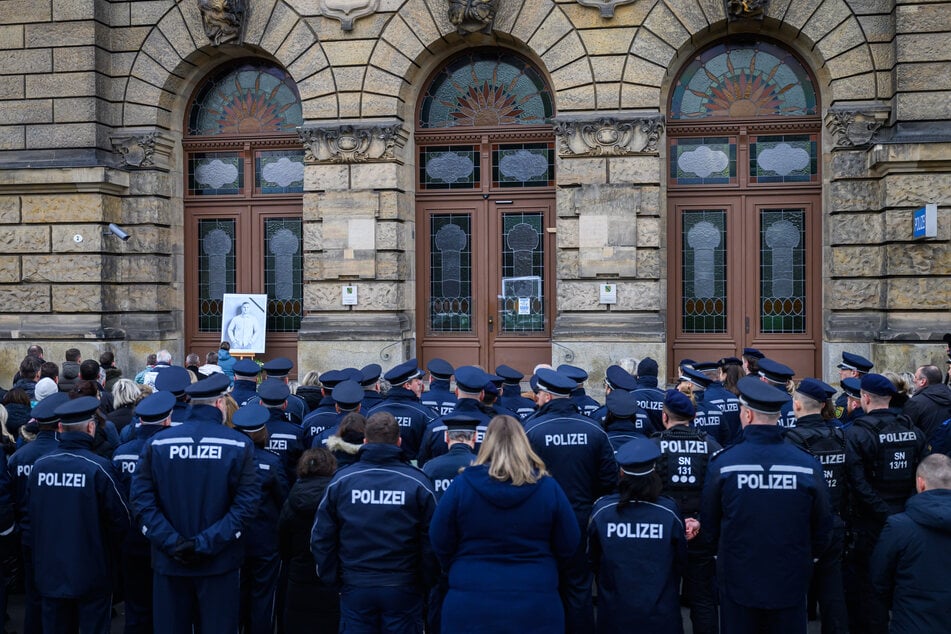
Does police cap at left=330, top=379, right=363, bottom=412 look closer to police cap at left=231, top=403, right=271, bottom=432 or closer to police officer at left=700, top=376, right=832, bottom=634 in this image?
police cap at left=231, top=403, right=271, bottom=432

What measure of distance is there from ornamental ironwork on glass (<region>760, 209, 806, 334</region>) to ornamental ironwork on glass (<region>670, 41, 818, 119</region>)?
6.07 feet

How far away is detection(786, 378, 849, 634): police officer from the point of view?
6457 mm

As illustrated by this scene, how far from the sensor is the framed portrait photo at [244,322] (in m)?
17.4

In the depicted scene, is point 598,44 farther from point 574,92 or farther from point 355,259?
point 355,259

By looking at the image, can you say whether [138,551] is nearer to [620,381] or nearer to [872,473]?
[620,381]

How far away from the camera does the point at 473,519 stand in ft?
15.7

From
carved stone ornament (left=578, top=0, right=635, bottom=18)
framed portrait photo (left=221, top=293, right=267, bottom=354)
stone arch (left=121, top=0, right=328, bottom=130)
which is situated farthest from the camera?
framed portrait photo (left=221, top=293, right=267, bottom=354)

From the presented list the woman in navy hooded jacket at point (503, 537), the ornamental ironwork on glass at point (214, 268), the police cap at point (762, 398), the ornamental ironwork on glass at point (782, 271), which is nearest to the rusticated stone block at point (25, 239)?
the ornamental ironwork on glass at point (214, 268)

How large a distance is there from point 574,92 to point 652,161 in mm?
1807

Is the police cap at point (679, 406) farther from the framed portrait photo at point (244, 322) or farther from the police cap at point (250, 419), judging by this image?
the framed portrait photo at point (244, 322)

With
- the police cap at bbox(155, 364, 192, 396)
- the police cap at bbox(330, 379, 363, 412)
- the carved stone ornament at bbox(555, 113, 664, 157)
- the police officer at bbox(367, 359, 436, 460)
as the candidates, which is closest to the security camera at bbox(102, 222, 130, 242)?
the carved stone ornament at bbox(555, 113, 664, 157)

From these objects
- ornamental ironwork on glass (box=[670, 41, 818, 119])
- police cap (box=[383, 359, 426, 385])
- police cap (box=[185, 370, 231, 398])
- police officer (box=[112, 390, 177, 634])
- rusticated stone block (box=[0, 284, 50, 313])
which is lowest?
police officer (box=[112, 390, 177, 634])

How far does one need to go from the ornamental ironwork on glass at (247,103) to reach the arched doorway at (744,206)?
7.19m

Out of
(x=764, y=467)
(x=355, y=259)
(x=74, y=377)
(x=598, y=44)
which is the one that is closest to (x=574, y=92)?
(x=598, y=44)
